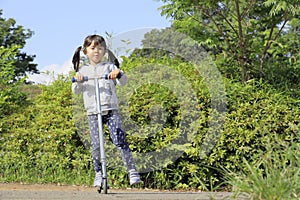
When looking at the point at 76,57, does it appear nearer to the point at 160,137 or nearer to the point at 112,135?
the point at 112,135

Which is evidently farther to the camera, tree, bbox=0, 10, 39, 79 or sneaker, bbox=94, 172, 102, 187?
tree, bbox=0, 10, 39, 79

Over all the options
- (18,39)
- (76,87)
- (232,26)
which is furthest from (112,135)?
(18,39)

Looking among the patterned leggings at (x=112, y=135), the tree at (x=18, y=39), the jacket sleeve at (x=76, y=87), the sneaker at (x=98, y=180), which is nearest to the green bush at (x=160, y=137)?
the patterned leggings at (x=112, y=135)

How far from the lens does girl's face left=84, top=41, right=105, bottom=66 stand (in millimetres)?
5246

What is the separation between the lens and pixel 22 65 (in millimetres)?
22297

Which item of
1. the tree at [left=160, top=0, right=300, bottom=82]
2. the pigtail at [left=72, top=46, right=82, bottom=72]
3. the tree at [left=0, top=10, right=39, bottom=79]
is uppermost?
the tree at [left=0, top=10, right=39, bottom=79]

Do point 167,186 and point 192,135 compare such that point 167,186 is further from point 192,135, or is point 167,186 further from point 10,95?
point 10,95

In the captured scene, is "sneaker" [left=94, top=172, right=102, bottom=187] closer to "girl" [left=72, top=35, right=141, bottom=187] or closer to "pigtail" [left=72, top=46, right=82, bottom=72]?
"girl" [left=72, top=35, right=141, bottom=187]

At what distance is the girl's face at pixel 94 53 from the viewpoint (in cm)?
A: 525

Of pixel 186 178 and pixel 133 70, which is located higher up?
pixel 133 70

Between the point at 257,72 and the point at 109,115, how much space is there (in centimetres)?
424

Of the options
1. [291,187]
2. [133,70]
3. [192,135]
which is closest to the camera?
[291,187]

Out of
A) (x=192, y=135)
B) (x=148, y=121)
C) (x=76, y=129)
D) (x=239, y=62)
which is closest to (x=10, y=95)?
(x=76, y=129)

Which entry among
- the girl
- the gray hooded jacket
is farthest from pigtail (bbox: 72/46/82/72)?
the gray hooded jacket
